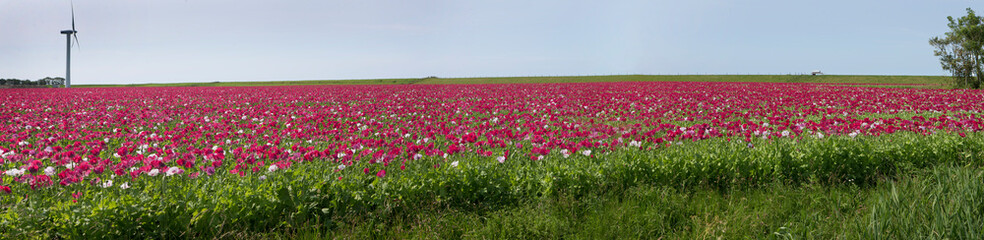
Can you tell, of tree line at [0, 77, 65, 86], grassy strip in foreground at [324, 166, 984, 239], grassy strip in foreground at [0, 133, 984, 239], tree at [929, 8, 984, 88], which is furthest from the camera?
tree line at [0, 77, 65, 86]

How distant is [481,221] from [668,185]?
85.2 inches

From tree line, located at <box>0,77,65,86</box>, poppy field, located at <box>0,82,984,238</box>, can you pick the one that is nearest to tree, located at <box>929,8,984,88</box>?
poppy field, located at <box>0,82,984,238</box>

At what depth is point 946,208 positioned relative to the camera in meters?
3.47

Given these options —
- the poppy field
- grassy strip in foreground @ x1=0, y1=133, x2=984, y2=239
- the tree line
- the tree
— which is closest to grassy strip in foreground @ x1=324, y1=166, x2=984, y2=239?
grassy strip in foreground @ x1=0, y1=133, x2=984, y2=239

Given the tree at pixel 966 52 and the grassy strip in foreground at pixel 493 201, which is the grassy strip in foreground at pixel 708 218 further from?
the tree at pixel 966 52

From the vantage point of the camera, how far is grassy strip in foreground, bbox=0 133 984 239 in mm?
3582

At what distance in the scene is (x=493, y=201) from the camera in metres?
4.68

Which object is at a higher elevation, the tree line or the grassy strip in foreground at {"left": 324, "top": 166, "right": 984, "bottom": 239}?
the tree line

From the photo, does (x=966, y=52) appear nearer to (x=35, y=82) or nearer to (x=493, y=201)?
(x=493, y=201)

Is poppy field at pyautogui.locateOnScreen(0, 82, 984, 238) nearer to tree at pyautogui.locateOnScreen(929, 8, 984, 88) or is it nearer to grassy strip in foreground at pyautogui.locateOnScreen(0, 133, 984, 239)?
grassy strip in foreground at pyautogui.locateOnScreen(0, 133, 984, 239)

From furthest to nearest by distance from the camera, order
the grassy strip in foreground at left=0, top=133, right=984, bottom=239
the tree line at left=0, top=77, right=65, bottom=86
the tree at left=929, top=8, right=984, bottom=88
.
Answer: the tree line at left=0, top=77, right=65, bottom=86
the tree at left=929, top=8, right=984, bottom=88
the grassy strip in foreground at left=0, top=133, right=984, bottom=239

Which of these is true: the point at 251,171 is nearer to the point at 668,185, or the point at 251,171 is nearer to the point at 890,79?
the point at 668,185

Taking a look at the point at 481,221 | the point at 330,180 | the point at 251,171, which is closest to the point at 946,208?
the point at 481,221

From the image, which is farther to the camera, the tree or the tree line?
the tree line
